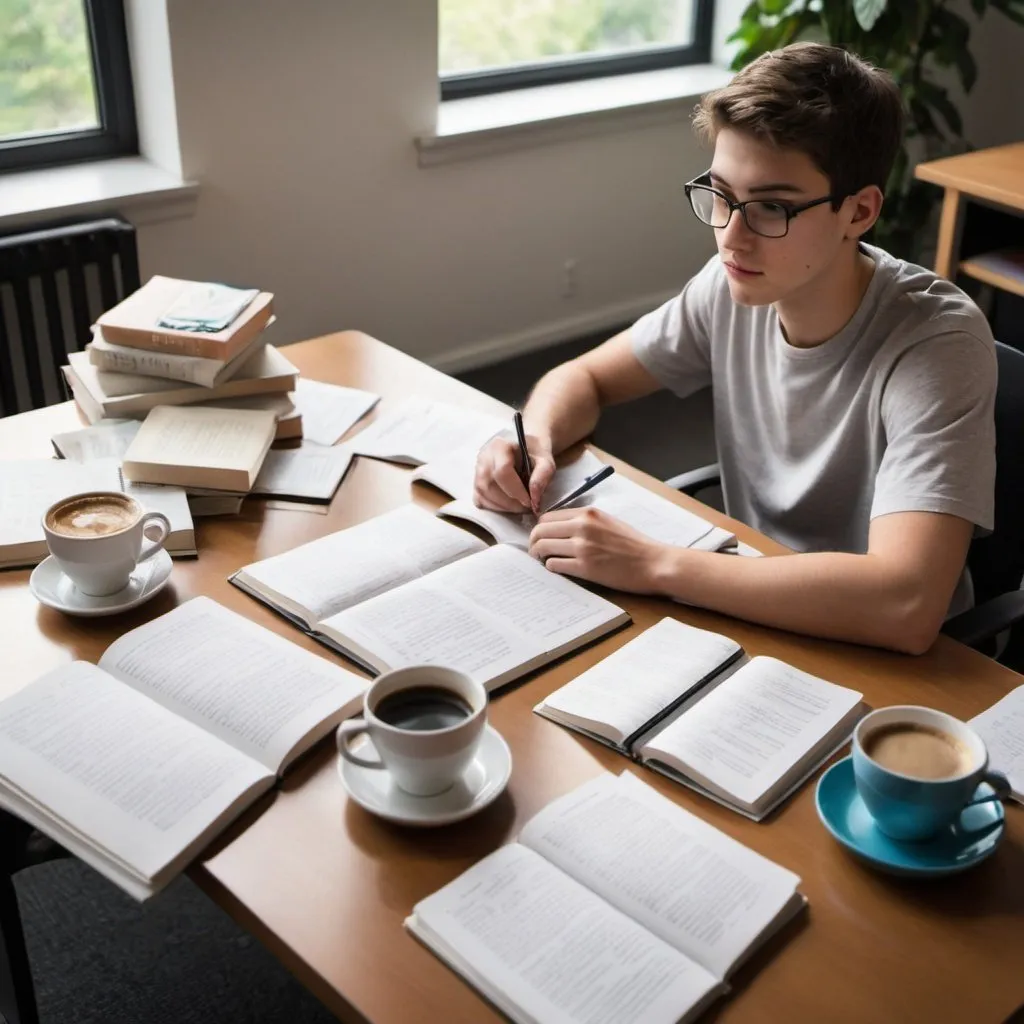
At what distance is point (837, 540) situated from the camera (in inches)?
64.1

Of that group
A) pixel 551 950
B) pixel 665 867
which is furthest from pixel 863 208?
pixel 551 950

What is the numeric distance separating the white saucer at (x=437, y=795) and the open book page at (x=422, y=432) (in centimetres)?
59

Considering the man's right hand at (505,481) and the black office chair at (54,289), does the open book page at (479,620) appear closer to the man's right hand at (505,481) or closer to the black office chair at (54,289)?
the man's right hand at (505,481)

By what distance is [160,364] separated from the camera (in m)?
1.59

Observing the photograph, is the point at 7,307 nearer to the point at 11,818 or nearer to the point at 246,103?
the point at 246,103

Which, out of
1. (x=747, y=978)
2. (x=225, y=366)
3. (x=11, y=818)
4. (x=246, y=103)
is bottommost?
(x=11, y=818)

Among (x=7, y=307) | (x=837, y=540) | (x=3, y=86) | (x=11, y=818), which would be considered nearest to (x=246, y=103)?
(x=3, y=86)

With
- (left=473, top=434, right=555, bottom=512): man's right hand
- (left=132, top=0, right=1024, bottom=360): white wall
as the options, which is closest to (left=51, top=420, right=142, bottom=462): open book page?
(left=473, top=434, right=555, bottom=512): man's right hand

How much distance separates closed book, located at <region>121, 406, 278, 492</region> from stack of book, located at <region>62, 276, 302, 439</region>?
1.4 inches

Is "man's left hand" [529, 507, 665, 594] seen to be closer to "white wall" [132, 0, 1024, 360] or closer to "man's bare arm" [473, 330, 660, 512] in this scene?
"man's bare arm" [473, 330, 660, 512]

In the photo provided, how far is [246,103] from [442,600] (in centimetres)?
177

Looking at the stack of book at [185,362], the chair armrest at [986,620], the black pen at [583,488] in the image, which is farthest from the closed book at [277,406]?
the chair armrest at [986,620]

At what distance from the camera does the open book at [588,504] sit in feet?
4.68

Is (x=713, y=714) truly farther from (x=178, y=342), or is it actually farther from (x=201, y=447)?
(x=178, y=342)
